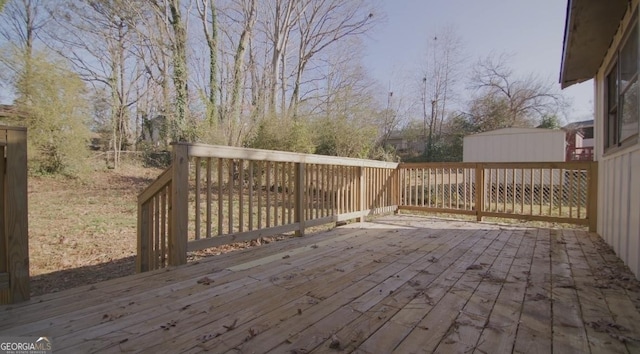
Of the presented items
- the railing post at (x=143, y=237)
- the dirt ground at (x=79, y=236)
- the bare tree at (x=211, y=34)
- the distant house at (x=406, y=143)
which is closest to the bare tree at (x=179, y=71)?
the bare tree at (x=211, y=34)

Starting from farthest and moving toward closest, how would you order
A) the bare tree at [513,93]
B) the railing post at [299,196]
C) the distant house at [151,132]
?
the bare tree at [513,93] < the distant house at [151,132] < the railing post at [299,196]

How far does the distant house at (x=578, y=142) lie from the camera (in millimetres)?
12859

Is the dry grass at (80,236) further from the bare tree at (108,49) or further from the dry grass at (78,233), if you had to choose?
the bare tree at (108,49)

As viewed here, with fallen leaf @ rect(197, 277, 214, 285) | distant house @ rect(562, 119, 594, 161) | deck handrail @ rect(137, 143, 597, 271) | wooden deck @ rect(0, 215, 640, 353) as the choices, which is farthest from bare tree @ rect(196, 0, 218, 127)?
distant house @ rect(562, 119, 594, 161)

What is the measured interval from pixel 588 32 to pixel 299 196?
137 inches

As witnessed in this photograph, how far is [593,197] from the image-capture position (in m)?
4.10

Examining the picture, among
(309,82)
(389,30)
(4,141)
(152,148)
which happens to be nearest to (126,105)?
(152,148)

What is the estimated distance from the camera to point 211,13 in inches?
417

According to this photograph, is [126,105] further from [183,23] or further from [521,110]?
[521,110]

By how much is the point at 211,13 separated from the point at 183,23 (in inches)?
41.9

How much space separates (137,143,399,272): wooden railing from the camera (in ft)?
8.23

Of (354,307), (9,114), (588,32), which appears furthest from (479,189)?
(9,114)

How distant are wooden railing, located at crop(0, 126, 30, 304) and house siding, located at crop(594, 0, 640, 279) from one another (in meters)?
4.00

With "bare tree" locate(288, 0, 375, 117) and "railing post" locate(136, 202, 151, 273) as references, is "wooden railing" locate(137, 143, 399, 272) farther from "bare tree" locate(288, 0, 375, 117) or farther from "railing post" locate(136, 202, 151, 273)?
"bare tree" locate(288, 0, 375, 117)
